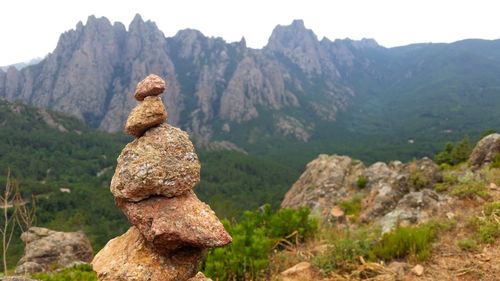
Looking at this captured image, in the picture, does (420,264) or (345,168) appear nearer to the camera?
(420,264)

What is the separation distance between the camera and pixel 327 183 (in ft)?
81.4

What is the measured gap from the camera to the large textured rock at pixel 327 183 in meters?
22.6

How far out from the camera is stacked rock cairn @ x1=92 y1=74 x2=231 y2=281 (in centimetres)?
640

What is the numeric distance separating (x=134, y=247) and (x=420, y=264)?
6946mm

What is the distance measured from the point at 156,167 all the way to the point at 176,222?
38.9 inches

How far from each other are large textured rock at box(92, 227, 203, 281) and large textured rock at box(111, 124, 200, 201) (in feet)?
2.94

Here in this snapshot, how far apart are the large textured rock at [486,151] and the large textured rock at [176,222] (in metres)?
18.7

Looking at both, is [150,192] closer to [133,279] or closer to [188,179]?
[188,179]

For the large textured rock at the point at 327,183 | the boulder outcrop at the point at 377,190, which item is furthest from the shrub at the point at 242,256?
the large textured rock at the point at 327,183

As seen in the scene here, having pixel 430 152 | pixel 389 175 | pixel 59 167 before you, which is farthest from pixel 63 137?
pixel 389 175

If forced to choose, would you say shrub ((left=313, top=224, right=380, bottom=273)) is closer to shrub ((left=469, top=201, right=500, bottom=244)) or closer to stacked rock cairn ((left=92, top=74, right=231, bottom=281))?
shrub ((left=469, top=201, right=500, bottom=244))

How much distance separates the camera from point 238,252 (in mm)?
10023

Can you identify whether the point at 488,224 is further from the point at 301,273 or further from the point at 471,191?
the point at 301,273

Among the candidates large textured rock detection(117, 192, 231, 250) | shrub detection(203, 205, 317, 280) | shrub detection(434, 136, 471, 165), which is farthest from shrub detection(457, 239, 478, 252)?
shrub detection(434, 136, 471, 165)
